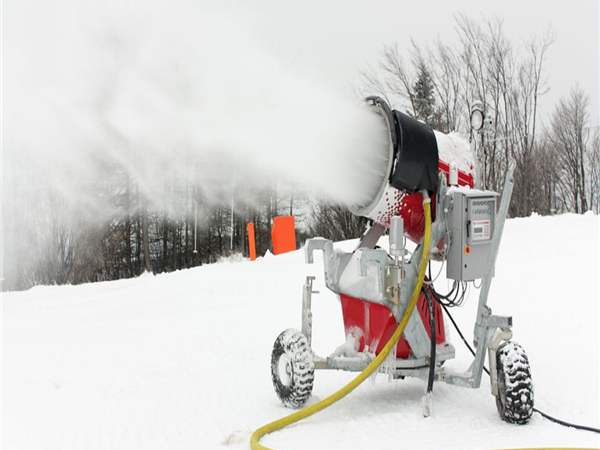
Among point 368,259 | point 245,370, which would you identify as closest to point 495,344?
point 368,259

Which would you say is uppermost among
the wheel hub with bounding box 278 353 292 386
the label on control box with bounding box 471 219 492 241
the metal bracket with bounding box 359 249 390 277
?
the label on control box with bounding box 471 219 492 241

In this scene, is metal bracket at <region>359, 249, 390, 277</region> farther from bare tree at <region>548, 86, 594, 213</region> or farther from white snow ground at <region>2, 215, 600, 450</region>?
bare tree at <region>548, 86, 594, 213</region>

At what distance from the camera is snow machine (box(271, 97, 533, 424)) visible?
13.1ft

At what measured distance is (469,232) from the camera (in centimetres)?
411

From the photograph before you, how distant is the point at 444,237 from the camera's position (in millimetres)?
4230

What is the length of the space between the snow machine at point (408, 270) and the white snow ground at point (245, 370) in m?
0.30

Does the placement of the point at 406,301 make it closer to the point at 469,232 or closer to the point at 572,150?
the point at 469,232

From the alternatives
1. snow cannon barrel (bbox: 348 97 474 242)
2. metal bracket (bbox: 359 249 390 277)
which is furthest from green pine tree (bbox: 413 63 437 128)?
metal bracket (bbox: 359 249 390 277)

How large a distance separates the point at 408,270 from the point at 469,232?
49 centimetres

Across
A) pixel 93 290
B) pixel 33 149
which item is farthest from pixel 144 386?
pixel 33 149

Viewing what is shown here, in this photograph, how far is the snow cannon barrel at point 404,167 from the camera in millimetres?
4105

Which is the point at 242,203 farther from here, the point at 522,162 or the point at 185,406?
the point at 185,406

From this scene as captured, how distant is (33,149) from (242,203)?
14.7m

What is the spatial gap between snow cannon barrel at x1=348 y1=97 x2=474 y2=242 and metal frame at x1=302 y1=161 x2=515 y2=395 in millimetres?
183
